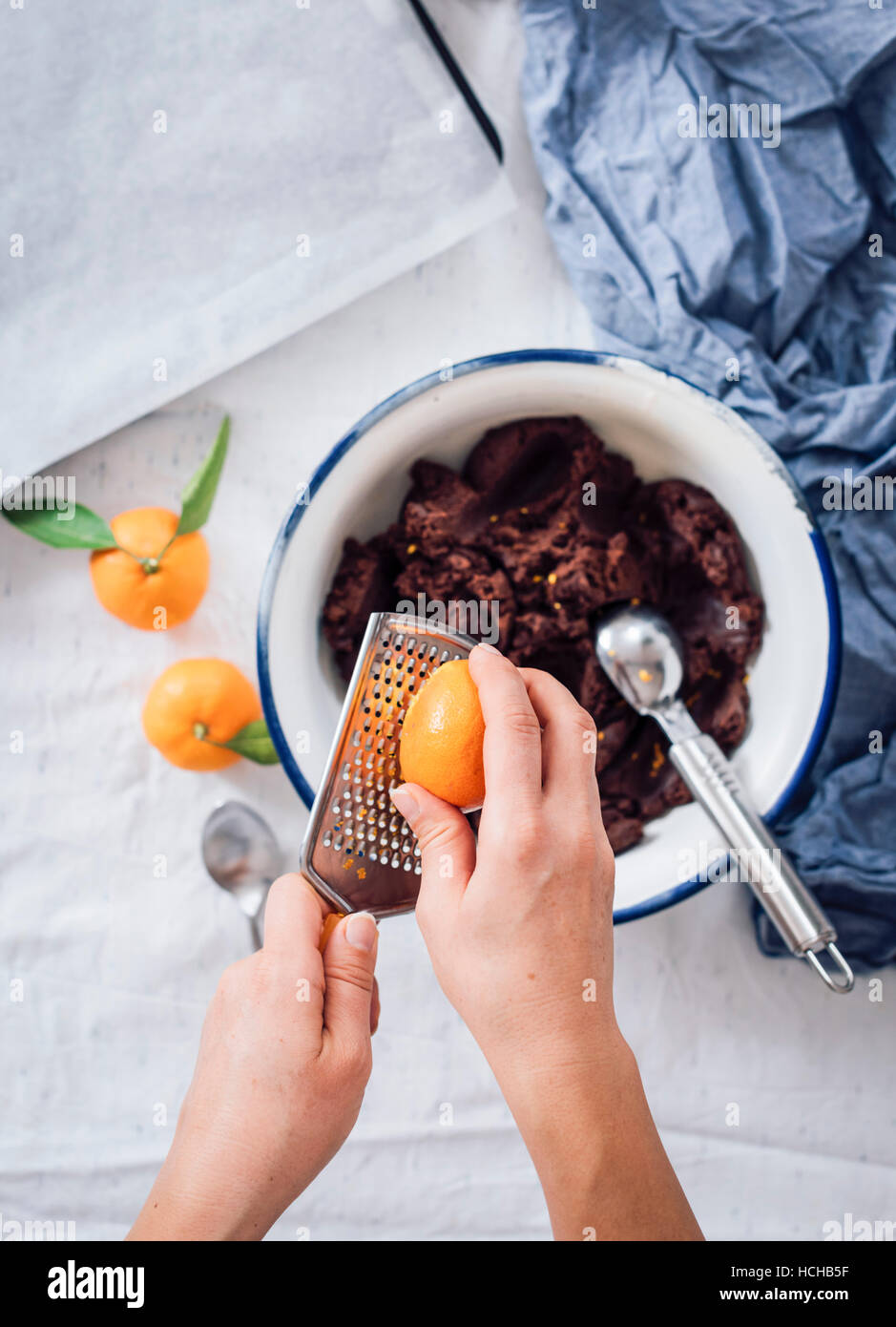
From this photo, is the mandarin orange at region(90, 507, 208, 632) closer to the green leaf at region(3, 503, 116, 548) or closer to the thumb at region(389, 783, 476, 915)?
the green leaf at region(3, 503, 116, 548)

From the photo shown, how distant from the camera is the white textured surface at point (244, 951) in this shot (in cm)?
136

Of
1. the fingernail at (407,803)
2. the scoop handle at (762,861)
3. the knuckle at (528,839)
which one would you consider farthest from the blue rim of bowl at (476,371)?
the knuckle at (528,839)

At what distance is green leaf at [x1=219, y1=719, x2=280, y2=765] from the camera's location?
1.31 m

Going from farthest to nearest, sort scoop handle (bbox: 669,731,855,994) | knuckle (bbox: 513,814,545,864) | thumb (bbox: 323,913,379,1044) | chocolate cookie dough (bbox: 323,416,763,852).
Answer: chocolate cookie dough (bbox: 323,416,763,852) → scoop handle (bbox: 669,731,855,994) → thumb (bbox: 323,913,379,1044) → knuckle (bbox: 513,814,545,864)

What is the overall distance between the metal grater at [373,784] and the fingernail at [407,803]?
0.27ft

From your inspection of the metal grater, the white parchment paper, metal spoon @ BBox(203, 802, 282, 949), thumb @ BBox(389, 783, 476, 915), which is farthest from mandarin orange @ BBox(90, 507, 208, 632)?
thumb @ BBox(389, 783, 476, 915)

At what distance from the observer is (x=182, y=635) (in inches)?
54.7

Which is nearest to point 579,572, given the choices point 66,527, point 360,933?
point 360,933

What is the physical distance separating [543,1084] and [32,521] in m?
1.02

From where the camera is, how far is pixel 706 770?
1.10 metres

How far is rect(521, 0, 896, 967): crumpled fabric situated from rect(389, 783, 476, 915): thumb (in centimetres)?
61

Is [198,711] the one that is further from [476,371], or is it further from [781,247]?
[781,247]

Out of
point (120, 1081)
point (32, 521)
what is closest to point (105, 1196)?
point (120, 1081)
